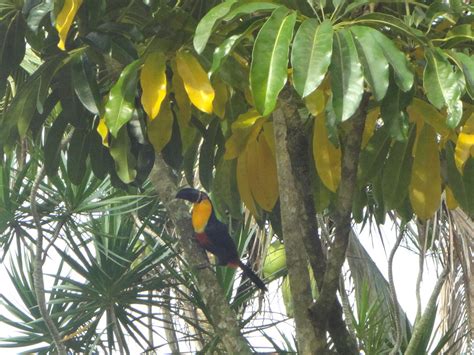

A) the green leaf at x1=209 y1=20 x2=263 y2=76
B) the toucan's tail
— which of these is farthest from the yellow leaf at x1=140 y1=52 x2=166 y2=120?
the toucan's tail

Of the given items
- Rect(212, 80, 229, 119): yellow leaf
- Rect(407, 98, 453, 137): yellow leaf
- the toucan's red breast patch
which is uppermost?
the toucan's red breast patch

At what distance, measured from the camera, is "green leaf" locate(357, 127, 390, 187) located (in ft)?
9.42

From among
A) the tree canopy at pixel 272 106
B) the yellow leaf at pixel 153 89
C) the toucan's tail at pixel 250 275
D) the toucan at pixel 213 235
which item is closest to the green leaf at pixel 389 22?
the tree canopy at pixel 272 106

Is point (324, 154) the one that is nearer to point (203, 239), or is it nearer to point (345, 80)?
point (345, 80)

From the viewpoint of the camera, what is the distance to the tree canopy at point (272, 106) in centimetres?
229

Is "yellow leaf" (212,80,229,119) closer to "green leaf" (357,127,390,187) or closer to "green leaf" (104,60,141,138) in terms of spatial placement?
"green leaf" (104,60,141,138)

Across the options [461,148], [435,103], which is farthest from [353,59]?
[461,148]

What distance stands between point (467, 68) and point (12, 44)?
49.9 inches

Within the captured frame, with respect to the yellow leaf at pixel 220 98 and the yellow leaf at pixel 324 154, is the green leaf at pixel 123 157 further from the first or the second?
the yellow leaf at pixel 324 154

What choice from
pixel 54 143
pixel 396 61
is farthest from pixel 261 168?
pixel 396 61

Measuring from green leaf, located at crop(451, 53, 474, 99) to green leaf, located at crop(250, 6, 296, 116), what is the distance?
369 millimetres

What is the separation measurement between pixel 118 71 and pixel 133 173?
29 centimetres

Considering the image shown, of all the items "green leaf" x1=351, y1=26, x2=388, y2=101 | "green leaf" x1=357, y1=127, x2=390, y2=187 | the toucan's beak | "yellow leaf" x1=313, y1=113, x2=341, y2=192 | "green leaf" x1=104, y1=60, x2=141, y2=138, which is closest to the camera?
"green leaf" x1=351, y1=26, x2=388, y2=101

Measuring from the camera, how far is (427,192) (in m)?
2.85
